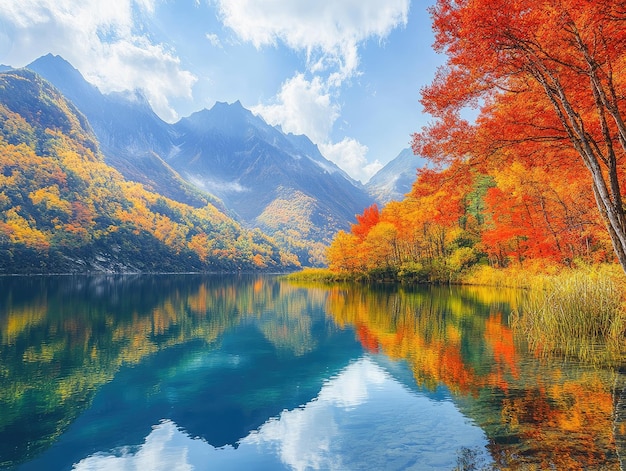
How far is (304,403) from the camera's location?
8.06m

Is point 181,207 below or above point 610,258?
above

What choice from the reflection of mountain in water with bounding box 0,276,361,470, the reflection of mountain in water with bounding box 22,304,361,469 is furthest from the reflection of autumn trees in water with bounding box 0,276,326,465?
the reflection of mountain in water with bounding box 22,304,361,469

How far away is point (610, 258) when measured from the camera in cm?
2514

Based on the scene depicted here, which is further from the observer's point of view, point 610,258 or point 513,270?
point 513,270

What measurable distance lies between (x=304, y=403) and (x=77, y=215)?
93338mm

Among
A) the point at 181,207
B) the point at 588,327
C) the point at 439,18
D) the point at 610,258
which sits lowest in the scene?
the point at 588,327

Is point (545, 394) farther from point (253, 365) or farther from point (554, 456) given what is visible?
point (253, 365)

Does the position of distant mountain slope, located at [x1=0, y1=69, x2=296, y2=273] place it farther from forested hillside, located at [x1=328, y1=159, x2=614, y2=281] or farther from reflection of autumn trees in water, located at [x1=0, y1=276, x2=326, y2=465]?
forested hillside, located at [x1=328, y1=159, x2=614, y2=281]

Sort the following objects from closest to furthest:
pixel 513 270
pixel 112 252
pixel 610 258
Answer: pixel 610 258, pixel 513 270, pixel 112 252

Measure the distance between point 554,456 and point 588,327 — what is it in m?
7.96

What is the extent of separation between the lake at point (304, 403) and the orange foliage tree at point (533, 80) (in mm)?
3518

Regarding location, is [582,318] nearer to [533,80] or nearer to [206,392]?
[533,80]

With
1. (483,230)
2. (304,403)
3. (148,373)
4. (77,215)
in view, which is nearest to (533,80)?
(304,403)

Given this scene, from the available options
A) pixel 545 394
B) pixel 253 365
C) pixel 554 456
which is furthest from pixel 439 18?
pixel 253 365
